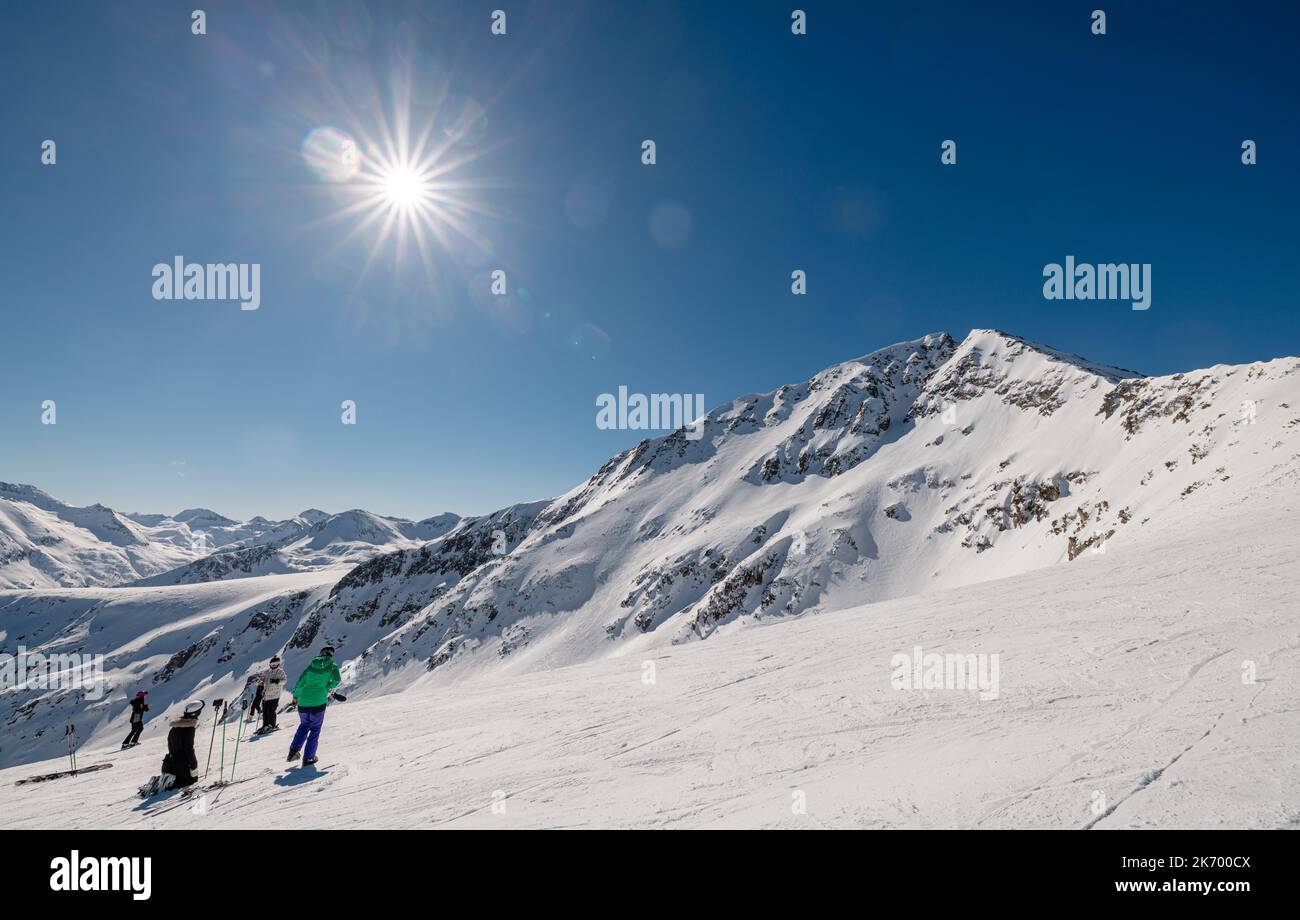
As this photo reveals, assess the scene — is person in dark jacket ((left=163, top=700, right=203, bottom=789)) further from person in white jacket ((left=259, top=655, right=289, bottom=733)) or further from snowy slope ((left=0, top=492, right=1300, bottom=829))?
person in white jacket ((left=259, top=655, right=289, bottom=733))

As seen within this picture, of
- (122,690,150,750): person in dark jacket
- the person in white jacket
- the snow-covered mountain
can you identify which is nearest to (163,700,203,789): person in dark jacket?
the person in white jacket

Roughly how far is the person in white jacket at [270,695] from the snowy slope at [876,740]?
1.09 m

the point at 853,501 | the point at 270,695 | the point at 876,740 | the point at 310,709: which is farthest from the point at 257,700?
the point at 853,501

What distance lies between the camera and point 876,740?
6.39 meters

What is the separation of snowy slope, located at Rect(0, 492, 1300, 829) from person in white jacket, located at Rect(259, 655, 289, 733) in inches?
42.9

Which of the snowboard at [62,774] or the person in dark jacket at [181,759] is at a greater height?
the person in dark jacket at [181,759]

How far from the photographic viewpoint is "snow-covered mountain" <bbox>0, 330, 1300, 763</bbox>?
59281mm

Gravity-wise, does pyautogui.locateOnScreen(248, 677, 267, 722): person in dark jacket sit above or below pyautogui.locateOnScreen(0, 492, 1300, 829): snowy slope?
below

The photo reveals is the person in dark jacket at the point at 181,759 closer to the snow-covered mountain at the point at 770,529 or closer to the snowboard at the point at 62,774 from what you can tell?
the snowboard at the point at 62,774

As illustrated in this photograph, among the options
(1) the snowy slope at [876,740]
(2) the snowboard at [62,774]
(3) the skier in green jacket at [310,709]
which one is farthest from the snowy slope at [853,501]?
(2) the snowboard at [62,774]

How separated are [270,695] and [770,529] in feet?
313

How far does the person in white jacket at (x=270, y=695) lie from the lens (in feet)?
40.1

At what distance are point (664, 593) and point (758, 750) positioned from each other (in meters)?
92.3
